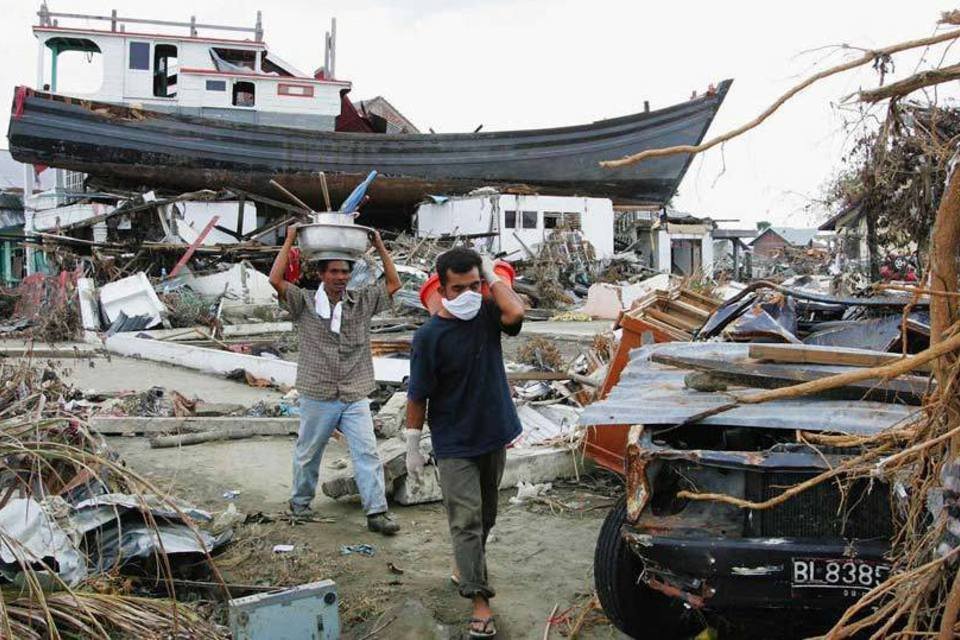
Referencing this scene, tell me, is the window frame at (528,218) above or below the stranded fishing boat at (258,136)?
below

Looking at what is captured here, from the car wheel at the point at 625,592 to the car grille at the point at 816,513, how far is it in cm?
58

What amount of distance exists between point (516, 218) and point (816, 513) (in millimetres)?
24337

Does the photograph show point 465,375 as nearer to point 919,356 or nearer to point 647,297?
point 919,356

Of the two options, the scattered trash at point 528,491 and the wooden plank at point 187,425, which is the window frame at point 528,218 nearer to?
the wooden plank at point 187,425

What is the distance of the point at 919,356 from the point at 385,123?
3359 cm

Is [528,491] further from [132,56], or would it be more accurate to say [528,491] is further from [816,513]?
[132,56]

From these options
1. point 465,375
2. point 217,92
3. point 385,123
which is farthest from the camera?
point 385,123

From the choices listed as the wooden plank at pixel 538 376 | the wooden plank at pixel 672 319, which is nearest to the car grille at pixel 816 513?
the wooden plank at pixel 672 319

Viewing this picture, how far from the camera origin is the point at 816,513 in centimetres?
331

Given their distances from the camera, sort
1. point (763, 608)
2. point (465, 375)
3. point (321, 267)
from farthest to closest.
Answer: point (321, 267), point (465, 375), point (763, 608)

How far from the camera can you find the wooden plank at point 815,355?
3801 mm

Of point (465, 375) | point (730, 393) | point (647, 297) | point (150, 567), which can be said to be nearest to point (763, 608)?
point (730, 393)

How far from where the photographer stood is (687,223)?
34.9 meters

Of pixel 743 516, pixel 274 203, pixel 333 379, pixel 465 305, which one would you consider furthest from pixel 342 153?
pixel 743 516
